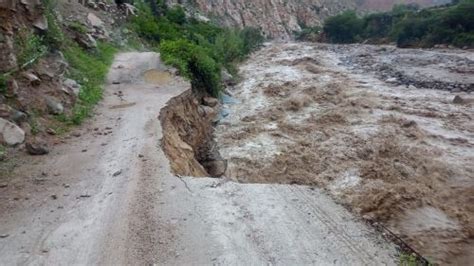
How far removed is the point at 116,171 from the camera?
6590mm

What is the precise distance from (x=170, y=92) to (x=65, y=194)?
6.40 meters

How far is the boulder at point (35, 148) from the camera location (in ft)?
23.0

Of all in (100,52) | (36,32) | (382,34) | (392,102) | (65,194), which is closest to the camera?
(65,194)

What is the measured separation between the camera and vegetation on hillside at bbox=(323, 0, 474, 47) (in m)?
33.5

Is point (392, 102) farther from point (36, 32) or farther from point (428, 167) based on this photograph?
point (36, 32)

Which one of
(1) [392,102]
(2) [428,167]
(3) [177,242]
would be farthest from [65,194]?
(1) [392,102]

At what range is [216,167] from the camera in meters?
10.6

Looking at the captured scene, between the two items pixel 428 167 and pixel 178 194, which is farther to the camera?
pixel 428 167

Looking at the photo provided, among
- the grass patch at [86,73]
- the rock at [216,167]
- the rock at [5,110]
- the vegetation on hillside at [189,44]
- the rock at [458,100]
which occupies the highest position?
the rock at [5,110]

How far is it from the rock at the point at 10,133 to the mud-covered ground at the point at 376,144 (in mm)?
4631

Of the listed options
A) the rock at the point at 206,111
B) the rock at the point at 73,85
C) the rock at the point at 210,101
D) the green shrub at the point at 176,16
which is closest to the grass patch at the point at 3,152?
the rock at the point at 73,85

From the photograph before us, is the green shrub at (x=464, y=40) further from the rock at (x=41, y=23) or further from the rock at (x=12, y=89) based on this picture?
the rock at (x=12, y=89)

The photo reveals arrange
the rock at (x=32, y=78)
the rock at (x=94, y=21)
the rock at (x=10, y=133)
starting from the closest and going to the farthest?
the rock at (x=10, y=133) < the rock at (x=32, y=78) < the rock at (x=94, y=21)

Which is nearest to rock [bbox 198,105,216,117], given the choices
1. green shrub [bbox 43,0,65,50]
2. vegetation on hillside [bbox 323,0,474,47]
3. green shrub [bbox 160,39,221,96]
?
green shrub [bbox 160,39,221,96]
